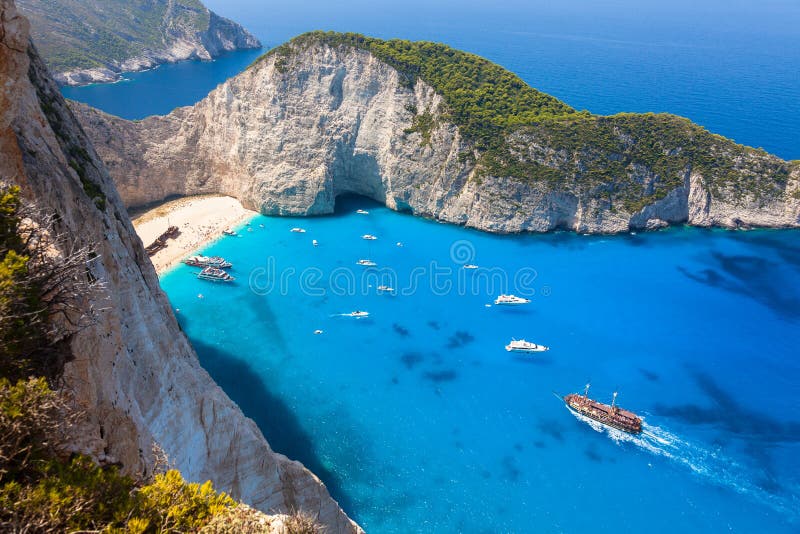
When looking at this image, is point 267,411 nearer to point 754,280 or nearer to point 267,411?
point 267,411

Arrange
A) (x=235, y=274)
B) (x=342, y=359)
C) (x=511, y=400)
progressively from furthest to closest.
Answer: (x=235, y=274) < (x=342, y=359) < (x=511, y=400)

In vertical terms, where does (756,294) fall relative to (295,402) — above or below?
above

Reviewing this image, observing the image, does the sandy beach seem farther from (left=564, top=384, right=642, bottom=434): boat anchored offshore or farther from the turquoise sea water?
(left=564, top=384, right=642, bottom=434): boat anchored offshore

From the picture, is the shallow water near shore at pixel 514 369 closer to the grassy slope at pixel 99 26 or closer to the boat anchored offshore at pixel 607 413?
the boat anchored offshore at pixel 607 413

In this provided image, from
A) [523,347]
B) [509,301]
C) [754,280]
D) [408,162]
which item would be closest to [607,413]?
[523,347]

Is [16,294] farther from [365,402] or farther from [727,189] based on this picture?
[727,189]

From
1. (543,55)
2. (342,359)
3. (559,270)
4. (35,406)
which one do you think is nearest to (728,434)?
(559,270)

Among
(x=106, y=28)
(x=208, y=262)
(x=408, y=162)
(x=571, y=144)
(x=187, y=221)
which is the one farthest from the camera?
(x=106, y=28)

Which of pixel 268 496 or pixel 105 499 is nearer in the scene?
pixel 105 499
